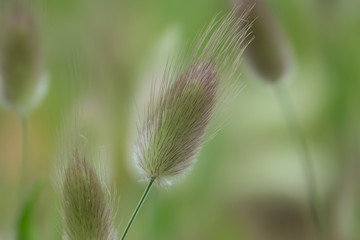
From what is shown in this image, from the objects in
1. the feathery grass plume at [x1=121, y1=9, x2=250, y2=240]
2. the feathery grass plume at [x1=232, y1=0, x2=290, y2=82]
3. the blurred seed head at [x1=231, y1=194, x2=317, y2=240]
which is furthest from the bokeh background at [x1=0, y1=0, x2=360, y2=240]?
the feathery grass plume at [x1=121, y1=9, x2=250, y2=240]

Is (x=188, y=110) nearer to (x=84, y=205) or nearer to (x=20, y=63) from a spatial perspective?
(x=84, y=205)

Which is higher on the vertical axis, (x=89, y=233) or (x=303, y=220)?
(x=303, y=220)

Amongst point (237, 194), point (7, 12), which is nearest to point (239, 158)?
point (237, 194)

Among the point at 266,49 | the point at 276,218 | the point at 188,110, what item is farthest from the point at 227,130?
the point at 188,110

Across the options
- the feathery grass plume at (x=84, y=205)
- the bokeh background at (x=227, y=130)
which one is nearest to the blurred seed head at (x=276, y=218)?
the bokeh background at (x=227, y=130)

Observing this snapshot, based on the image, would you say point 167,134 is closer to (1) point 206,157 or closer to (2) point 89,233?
(2) point 89,233

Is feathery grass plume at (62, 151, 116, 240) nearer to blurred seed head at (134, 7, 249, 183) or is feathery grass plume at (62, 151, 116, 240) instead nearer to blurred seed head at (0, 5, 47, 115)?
blurred seed head at (134, 7, 249, 183)
